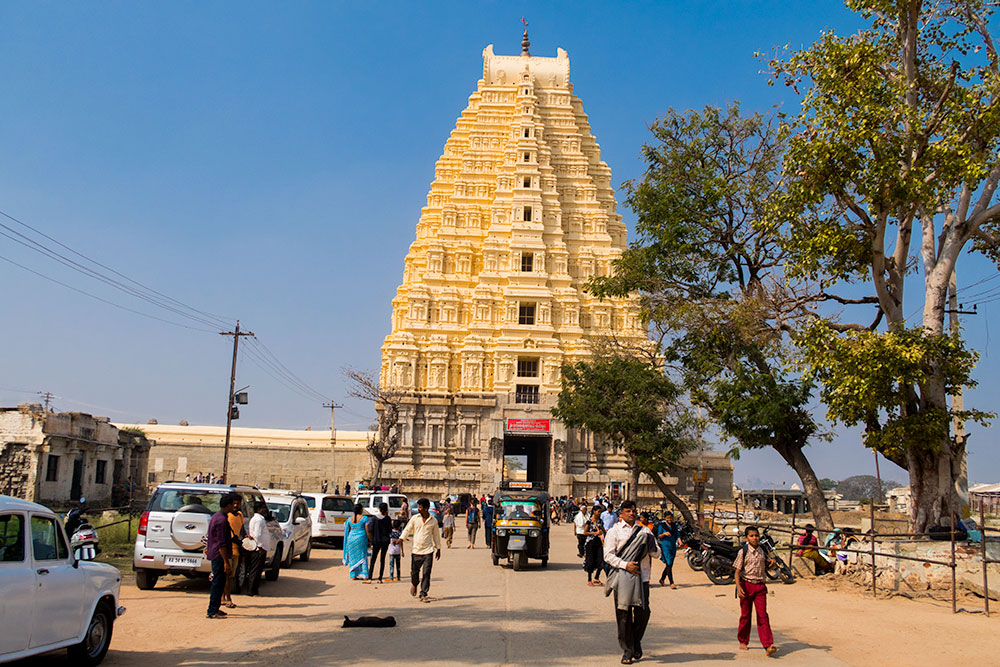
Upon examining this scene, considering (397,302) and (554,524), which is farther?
(397,302)

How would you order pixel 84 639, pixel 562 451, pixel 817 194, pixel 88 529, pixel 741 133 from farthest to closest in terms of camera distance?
pixel 562 451, pixel 741 133, pixel 817 194, pixel 88 529, pixel 84 639

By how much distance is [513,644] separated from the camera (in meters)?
9.87

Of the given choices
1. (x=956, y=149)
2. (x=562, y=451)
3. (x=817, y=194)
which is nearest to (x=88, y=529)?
(x=817, y=194)

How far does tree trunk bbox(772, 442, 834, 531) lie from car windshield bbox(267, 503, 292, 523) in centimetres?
1104

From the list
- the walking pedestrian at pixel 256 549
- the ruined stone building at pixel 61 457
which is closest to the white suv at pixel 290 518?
the walking pedestrian at pixel 256 549

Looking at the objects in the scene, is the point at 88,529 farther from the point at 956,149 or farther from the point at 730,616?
the point at 956,149

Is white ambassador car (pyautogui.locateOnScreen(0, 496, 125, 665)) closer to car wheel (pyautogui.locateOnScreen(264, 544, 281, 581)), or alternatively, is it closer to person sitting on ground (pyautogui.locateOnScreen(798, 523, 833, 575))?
car wheel (pyautogui.locateOnScreen(264, 544, 281, 581))

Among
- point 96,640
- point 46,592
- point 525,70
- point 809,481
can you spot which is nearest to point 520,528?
point 809,481

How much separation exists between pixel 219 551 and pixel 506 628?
392 centimetres

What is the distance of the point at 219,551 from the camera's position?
1154cm

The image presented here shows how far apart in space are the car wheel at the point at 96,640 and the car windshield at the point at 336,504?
16.4m

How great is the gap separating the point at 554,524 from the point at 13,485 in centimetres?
2320

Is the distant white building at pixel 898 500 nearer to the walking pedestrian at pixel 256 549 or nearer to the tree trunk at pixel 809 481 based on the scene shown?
the tree trunk at pixel 809 481

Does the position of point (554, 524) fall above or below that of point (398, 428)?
below
